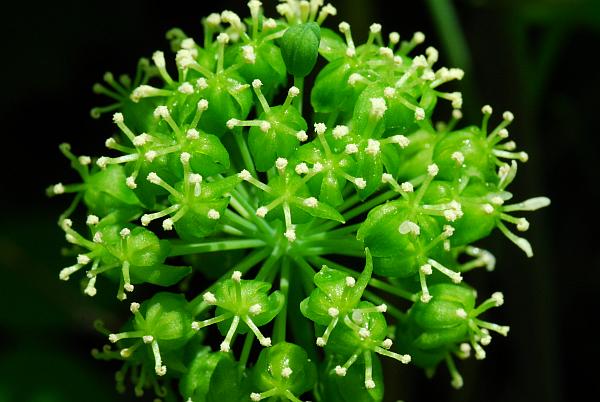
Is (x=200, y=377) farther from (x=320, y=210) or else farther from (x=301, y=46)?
(x=301, y=46)

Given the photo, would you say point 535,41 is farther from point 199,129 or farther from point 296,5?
point 199,129

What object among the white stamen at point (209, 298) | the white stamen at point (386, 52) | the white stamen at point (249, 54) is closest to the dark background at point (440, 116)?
the white stamen at point (386, 52)

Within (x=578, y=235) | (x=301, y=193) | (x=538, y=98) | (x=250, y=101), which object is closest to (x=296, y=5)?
(x=250, y=101)

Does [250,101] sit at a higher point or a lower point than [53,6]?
lower

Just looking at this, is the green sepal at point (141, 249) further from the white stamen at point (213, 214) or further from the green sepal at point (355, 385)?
the green sepal at point (355, 385)

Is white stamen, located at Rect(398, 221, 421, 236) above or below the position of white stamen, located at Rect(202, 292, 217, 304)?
below

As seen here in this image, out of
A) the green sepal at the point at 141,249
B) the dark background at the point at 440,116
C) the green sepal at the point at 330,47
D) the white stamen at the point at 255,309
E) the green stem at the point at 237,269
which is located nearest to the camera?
the white stamen at the point at 255,309

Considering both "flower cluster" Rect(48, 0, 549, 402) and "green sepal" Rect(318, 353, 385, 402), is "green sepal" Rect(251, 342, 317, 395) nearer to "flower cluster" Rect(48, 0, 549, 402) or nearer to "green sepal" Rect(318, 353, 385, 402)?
"flower cluster" Rect(48, 0, 549, 402)

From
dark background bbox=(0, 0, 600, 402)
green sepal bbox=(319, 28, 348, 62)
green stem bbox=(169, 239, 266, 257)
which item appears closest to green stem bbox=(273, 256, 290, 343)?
green stem bbox=(169, 239, 266, 257)
